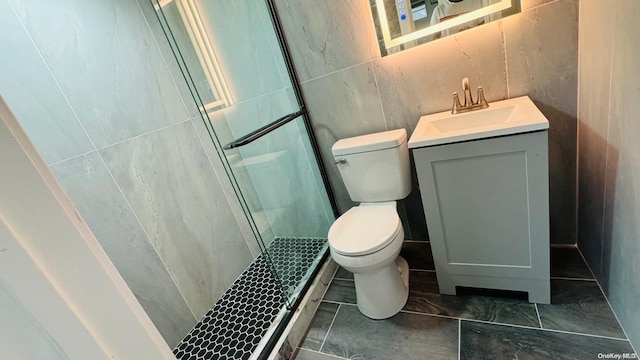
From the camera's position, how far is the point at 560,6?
1209 millimetres

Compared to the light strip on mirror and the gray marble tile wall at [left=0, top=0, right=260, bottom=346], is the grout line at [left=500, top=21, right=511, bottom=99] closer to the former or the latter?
the light strip on mirror

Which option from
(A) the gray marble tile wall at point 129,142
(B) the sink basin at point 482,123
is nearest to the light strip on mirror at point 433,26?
(B) the sink basin at point 482,123

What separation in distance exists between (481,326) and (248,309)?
1.25 meters

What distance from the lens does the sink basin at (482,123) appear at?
106 cm

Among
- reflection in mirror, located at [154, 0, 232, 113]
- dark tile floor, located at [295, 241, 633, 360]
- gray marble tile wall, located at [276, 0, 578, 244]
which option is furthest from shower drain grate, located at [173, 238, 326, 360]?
reflection in mirror, located at [154, 0, 232, 113]

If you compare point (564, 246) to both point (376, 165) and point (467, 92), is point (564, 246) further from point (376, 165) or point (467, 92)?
point (376, 165)

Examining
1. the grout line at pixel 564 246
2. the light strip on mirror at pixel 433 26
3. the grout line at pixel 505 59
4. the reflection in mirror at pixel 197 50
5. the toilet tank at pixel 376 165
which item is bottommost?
the grout line at pixel 564 246

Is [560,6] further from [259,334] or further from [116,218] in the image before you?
[116,218]

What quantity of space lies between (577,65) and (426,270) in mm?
1252

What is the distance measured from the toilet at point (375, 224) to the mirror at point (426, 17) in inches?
18.9

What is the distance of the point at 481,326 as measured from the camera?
1.29 meters

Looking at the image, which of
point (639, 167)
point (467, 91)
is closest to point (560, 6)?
point (467, 91)

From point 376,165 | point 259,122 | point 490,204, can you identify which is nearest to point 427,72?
point 376,165

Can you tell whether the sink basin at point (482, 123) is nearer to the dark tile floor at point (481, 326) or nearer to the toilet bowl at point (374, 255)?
the toilet bowl at point (374, 255)
